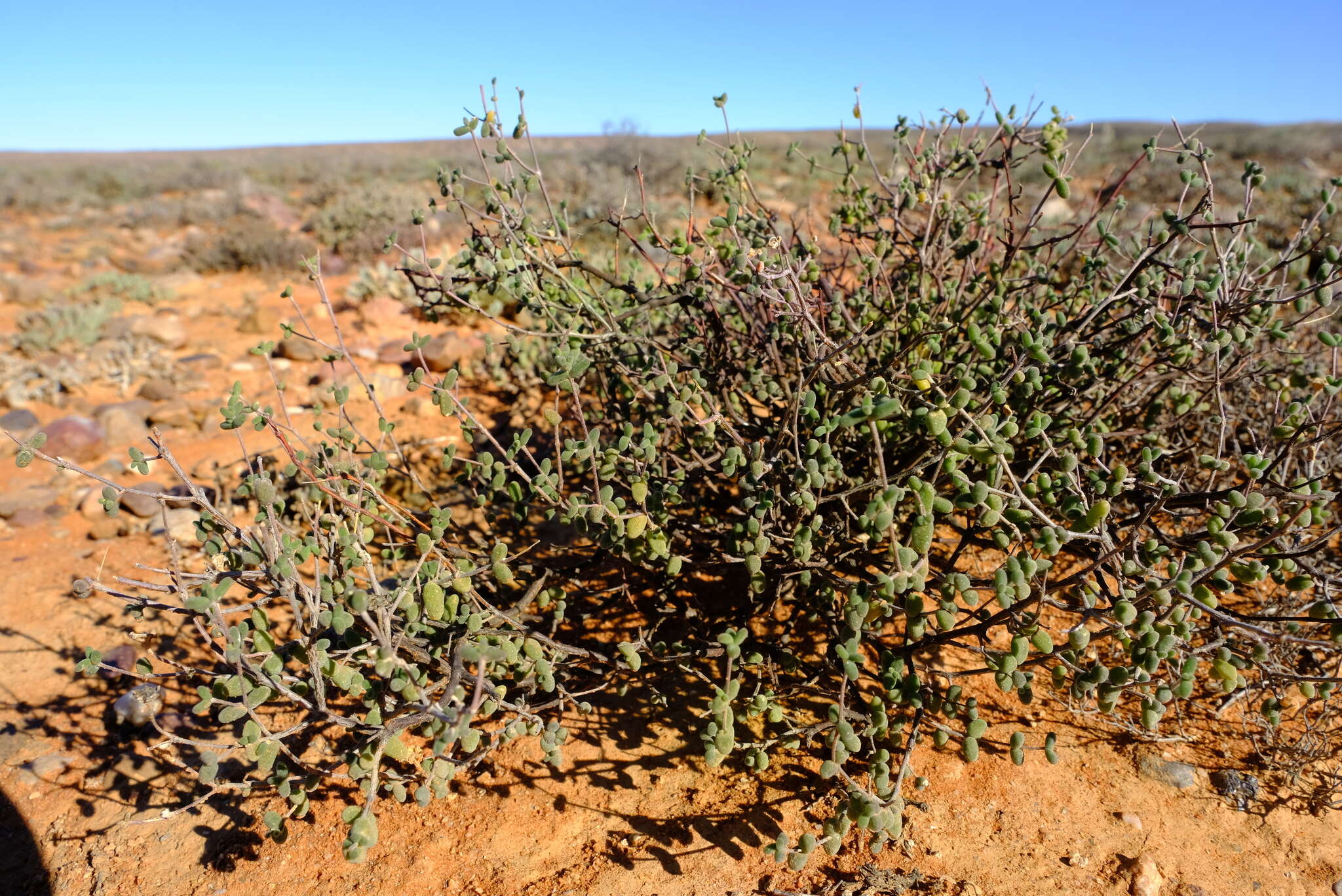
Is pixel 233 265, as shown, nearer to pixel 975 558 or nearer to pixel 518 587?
pixel 518 587

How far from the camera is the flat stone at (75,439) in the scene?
4.79 m

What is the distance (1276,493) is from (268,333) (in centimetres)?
744

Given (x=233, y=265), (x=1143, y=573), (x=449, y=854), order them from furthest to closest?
(x=233, y=265), (x=449, y=854), (x=1143, y=573)

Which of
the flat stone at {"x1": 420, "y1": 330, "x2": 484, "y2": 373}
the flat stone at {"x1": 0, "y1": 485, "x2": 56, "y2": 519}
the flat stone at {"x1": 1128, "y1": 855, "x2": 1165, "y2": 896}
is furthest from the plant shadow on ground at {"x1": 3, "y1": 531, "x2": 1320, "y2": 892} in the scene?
the flat stone at {"x1": 420, "y1": 330, "x2": 484, "y2": 373}

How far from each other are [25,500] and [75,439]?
27.7 inches

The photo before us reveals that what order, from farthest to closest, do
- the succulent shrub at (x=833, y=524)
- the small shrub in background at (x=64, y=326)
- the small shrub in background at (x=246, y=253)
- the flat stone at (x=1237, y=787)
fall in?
the small shrub in background at (x=246, y=253) → the small shrub in background at (x=64, y=326) → the flat stone at (x=1237, y=787) → the succulent shrub at (x=833, y=524)

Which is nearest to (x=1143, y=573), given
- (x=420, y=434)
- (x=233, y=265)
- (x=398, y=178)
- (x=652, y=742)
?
(x=652, y=742)

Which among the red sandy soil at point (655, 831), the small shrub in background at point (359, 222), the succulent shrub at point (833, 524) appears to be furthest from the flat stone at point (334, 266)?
the red sandy soil at point (655, 831)

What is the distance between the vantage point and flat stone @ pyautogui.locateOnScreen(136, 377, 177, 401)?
5.66m

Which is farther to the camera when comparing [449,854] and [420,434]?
[420,434]

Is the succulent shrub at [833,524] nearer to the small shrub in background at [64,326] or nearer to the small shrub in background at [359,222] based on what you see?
the small shrub in background at [64,326]

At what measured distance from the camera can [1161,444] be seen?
2.64 m

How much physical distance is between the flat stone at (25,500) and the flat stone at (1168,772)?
5.14m

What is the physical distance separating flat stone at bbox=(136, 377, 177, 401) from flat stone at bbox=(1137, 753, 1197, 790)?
6.10 metres
